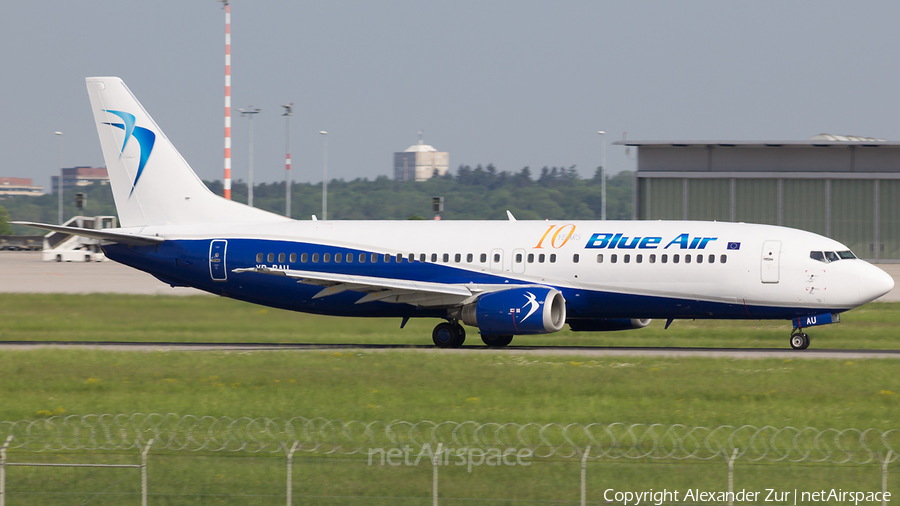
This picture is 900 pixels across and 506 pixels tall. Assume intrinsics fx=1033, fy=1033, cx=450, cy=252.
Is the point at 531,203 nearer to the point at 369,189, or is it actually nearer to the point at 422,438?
the point at 369,189

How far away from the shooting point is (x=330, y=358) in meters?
28.9

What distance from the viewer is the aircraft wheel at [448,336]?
34.3 m

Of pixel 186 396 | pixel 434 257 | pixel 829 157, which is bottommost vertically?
pixel 186 396

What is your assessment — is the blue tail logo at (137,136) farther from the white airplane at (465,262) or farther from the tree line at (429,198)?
the tree line at (429,198)

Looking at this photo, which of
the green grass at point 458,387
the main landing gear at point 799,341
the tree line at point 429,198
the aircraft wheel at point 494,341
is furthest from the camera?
the tree line at point 429,198

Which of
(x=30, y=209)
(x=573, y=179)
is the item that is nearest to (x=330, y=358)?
(x=573, y=179)

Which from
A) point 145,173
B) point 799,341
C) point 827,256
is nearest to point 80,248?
point 145,173

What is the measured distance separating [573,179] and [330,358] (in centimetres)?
16691

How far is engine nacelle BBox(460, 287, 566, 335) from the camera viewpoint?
3159 centimetres

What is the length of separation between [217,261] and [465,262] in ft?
29.1

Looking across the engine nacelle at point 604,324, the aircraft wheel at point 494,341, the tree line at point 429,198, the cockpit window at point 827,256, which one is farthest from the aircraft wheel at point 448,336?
the tree line at point 429,198

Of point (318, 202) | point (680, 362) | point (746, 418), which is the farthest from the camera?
point (318, 202)

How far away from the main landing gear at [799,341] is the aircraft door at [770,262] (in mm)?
1948

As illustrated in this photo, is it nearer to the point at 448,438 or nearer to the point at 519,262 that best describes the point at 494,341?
the point at 519,262
